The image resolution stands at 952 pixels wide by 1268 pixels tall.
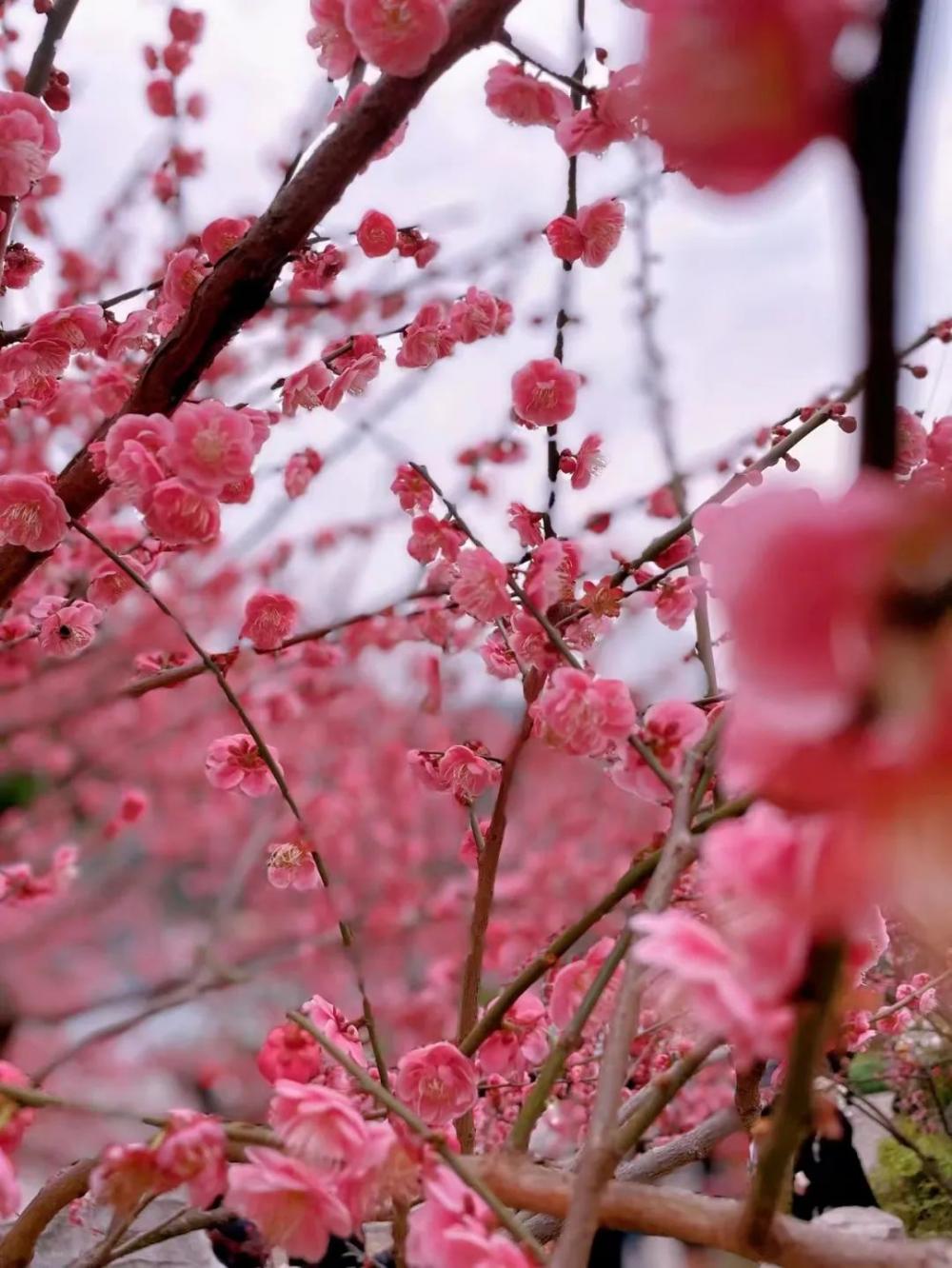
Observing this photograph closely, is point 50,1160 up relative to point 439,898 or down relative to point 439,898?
down

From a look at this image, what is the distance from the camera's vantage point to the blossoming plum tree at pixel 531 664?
0.25 m

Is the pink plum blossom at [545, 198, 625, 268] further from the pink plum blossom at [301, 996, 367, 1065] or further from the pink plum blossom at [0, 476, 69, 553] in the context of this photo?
the pink plum blossom at [301, 996, 367, 1065]

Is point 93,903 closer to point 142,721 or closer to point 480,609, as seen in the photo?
point 142,721

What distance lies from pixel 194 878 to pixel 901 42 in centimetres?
387

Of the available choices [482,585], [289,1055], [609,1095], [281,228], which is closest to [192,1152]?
[289,1055]

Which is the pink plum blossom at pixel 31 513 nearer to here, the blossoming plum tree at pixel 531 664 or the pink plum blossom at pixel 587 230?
the blossoming plum tree at pixel 531 664

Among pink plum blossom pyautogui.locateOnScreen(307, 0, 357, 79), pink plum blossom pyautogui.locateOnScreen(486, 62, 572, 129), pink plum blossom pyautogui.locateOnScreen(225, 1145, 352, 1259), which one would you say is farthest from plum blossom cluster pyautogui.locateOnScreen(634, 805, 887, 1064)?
pink plum blossom pyautogui.locateOnScreen(486, 62, 572, 129)

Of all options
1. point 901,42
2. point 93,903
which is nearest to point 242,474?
Result: point 901,42

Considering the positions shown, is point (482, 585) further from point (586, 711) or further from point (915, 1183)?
point (915, 1183)

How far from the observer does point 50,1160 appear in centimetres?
249

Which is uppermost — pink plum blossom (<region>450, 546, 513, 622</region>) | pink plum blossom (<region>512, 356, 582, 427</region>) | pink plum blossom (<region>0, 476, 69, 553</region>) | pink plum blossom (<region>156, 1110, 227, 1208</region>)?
pink plum blossom (<region>512, 356, 582, 427</region>)

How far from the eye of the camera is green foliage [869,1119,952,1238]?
2600 millimetres

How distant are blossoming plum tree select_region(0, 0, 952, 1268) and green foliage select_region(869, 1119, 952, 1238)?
1.26 feet

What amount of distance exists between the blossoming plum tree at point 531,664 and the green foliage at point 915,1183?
0.38 metres
